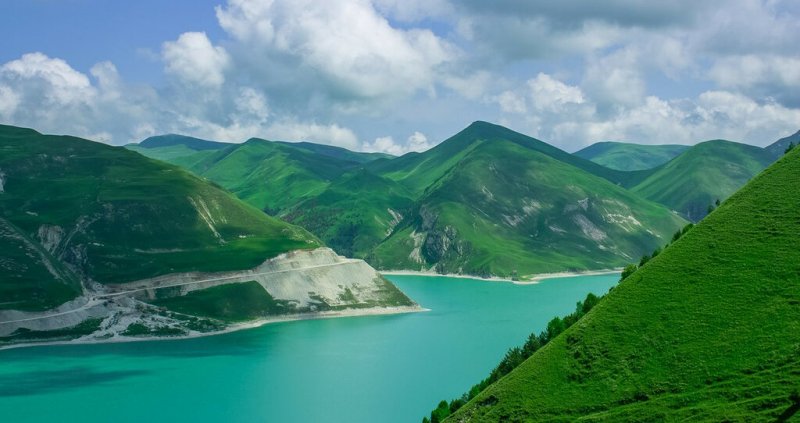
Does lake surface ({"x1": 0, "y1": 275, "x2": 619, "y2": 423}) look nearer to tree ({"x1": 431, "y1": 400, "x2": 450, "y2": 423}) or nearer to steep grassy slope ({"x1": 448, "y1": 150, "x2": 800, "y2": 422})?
tree ({"x1": 431, "y1": 400, "x2": 450, "y2": 423})

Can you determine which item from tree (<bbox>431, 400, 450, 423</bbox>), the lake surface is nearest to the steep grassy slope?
tree (<bbox>431, 400, 450, 423</bbox>)

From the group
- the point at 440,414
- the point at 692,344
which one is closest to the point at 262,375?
the point at 440,414

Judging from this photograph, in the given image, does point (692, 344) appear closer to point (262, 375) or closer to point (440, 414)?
point (440, 414)

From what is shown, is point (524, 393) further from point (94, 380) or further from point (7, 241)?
point (7, 241)

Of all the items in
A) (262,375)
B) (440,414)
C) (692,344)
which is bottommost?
(262,375)

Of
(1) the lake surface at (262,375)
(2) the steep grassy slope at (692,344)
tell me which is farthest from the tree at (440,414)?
(1) the lake surface at (262,375)

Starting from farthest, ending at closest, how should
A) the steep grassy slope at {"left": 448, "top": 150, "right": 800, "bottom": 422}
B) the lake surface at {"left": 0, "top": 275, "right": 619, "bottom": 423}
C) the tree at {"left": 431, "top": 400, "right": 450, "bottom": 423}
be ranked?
the lake surface at {"left": 0, "top": 275, "right": 619, "bottom": 423}, the tree at {"left": 431, "top": 400, "right": 450, "bottom": 423}, the steep grassy slope at {"left": 448, "top": 150, "right": 800, "bottom": 422}

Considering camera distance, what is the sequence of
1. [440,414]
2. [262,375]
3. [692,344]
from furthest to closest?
[262,375] < [440,414] < [692,344]
